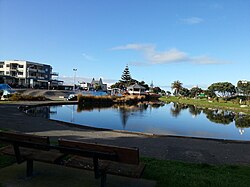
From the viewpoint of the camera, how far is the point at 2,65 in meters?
81.8

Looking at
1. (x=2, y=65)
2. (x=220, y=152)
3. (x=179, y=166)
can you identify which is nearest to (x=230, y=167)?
(x=179, y=166)

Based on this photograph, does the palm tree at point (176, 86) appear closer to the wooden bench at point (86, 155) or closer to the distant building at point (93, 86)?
the distant building at point (93, 86)

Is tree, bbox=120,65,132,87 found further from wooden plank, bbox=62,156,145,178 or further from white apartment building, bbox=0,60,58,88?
wooden plank, bbox=62,156,145,178

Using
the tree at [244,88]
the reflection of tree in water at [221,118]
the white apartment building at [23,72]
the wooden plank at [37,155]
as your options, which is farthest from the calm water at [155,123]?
the tree at [244,88]

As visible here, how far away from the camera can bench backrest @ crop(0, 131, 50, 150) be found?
4.36 metres

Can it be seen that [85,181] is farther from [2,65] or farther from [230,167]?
[2,65]

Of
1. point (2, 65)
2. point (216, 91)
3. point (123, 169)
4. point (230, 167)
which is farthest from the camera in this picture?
point (216, 91)

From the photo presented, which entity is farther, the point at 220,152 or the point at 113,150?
the point at 220,152

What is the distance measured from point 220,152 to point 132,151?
548cm

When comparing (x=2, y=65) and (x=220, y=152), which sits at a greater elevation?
(x=2, y=65)

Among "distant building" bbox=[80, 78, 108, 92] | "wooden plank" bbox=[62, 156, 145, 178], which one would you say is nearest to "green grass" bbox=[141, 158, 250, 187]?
"wooden plank" bbox=[62, 156, 145, 178]

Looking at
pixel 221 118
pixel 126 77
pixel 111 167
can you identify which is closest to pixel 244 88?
pixel 126 77

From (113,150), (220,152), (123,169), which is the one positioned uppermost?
(113,150)

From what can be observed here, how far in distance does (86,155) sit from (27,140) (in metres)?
1.39
